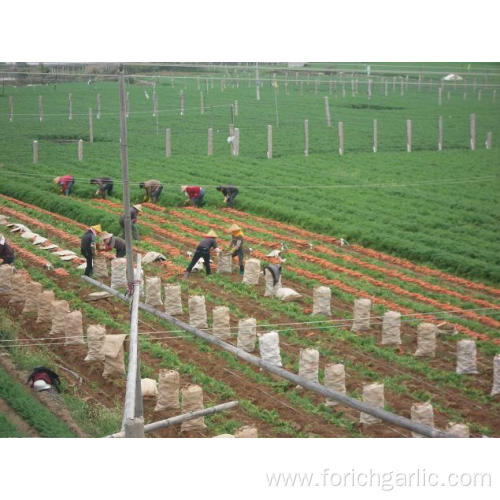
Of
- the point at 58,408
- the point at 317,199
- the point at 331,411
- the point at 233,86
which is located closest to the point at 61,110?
the point at 233,86

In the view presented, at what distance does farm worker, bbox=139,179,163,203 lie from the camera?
48.1ft

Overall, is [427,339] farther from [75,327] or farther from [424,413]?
[75,327]

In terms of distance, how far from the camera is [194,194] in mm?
15039

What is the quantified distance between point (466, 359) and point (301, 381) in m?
2.06

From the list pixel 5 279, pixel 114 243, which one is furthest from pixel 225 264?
pixel 5 279

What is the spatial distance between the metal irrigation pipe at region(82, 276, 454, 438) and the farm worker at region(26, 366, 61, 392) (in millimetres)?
1737

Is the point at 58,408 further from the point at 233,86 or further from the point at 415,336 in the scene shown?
the point at 233,86

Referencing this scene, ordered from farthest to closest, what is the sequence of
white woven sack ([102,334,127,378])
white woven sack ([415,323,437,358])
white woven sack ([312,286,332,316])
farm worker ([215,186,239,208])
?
farm worker ([215,186,239,208])
white woven sack ([312,286,332,316])
white woven sack ([415,323,437,358])
white woven sack ([102,334,127,378])

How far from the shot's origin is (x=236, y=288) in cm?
1434

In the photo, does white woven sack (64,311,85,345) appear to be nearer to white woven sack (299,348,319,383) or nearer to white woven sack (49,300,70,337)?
white woven sack (49,300,70,337)

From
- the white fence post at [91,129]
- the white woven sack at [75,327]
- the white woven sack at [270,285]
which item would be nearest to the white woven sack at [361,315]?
the white woven sack at [270,285]

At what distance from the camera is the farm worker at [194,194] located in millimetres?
14977

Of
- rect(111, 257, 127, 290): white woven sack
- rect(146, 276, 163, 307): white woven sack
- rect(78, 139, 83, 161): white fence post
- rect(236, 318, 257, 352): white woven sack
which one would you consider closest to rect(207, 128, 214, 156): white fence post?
rect(78, 139, 83, 161): white fence post
